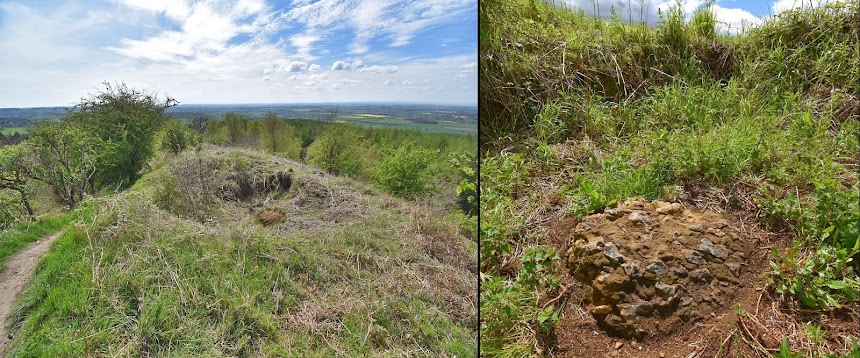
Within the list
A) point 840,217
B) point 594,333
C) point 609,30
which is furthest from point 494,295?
point 609,30

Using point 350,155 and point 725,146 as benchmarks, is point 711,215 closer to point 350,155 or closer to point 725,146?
point 725,146

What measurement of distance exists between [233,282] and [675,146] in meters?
2.66

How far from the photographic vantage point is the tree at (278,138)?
4391mm

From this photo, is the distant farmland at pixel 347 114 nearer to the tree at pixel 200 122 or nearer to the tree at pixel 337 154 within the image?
the tree at pixel 200 122

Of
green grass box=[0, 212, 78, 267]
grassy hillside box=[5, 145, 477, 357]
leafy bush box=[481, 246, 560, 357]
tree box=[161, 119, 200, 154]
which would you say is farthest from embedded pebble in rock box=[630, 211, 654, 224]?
tree box=[161, 119, 200, 154]

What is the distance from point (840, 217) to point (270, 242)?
120 inches

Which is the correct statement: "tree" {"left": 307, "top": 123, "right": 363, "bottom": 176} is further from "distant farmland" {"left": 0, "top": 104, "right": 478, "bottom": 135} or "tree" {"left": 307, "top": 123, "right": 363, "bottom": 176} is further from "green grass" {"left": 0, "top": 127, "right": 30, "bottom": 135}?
"green grass" {"left": 0, "top": 127, "right": 30, "bottom": 135}

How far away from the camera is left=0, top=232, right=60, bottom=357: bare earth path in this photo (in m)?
2.32

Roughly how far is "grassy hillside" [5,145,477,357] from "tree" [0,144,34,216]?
14.5 inches

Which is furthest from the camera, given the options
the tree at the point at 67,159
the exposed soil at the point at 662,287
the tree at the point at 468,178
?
the tree at the point at 67,159

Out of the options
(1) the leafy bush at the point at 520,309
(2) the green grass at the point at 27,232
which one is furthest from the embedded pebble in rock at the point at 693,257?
(2) the green grass at the point at 27,232

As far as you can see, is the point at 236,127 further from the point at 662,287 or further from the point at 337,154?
the point at 662,287

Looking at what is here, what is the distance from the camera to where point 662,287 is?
163cm

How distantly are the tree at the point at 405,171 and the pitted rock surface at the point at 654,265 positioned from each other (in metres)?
3.09
